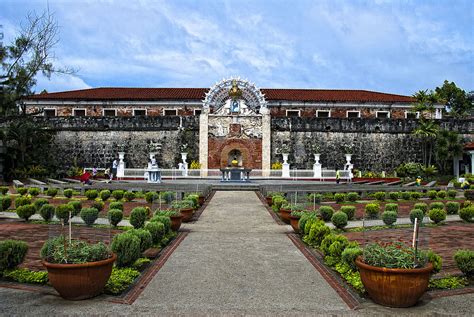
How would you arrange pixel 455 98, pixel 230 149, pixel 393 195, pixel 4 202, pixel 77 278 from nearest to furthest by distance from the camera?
pixel 77 278 < pixel 4 202 < pixel 393 195 < pixel 230 149 < pixel 455 98

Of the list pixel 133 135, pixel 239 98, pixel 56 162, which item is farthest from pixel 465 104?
pixel 56 162

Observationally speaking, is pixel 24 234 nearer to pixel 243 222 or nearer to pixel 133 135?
pixel 243 222

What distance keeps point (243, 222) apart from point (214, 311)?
7.05 meters

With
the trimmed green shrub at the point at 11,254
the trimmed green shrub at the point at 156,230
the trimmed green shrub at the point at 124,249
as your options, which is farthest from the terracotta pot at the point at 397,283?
the trimmed green shrub at the point at 11,254

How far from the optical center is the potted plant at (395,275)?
191 inches

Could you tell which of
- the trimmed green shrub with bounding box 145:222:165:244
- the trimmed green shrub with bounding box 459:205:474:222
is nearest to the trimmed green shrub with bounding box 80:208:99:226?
the trimmed green shrub with bounding box 145:222:165:244

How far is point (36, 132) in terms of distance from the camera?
99.0 feet

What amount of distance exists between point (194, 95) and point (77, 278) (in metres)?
32.1

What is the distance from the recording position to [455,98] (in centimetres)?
4953

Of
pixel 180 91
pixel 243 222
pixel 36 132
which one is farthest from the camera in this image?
pixel 180 91

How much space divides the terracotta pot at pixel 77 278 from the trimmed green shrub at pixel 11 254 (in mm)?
1417

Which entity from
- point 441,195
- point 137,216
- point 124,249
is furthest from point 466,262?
point 441,195

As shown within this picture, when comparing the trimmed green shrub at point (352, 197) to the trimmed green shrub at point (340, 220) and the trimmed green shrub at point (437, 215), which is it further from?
the trimmed green shrub at point (340, 220)

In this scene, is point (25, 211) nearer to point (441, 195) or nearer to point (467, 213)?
point (467, 213)
